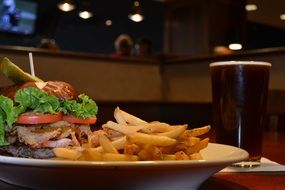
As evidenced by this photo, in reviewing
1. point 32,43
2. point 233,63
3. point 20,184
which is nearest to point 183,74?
point 32,43

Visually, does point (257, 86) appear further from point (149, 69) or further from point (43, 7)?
point (43, 7)

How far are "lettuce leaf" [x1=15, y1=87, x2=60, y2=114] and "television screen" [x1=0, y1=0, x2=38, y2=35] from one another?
7559mm

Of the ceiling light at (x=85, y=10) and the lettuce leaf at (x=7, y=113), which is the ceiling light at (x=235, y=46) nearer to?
the ceiling light at (x=85, y=10)

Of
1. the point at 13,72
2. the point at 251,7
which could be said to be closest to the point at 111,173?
the point at 13,72

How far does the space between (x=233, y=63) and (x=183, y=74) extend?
4.88m

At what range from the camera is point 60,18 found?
9430 millimetres

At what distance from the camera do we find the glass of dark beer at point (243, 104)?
124 cm

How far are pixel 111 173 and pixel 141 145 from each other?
16 centimetres

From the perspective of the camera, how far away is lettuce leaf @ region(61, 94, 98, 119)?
4.00 ft

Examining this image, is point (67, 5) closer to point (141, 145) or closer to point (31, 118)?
point (31, 118)

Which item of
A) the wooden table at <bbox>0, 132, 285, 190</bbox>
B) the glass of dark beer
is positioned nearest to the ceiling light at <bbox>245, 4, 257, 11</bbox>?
the glass of dark beer

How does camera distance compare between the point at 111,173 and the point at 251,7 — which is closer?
the point at 111,173

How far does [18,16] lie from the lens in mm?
8328

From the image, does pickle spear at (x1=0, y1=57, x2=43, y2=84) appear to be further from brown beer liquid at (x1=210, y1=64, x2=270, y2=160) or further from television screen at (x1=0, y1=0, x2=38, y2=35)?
television screen at (x1=0, y1=0, x2=38, y2=35)
